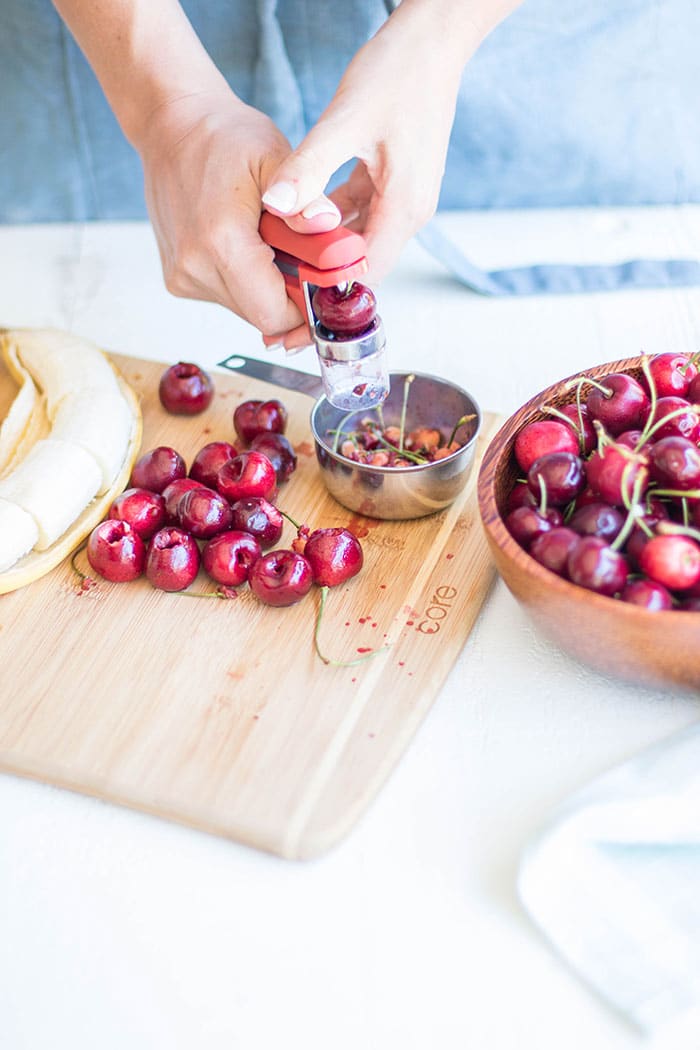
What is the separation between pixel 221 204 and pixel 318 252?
0.20 m

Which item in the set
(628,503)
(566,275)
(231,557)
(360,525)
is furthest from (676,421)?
(566,275)

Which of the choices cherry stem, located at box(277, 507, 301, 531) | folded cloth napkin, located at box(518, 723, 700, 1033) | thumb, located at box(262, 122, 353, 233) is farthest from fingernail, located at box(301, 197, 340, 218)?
folded cloth napkin, located at box(518, 723, 700, 1033)

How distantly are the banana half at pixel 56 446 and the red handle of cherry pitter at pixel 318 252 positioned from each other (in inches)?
13.5

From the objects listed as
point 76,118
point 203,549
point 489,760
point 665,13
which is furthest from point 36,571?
point 665,13

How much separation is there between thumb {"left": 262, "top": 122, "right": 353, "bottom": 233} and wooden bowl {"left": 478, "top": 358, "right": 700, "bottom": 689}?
14.2 inches

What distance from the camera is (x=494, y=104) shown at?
1.81 m

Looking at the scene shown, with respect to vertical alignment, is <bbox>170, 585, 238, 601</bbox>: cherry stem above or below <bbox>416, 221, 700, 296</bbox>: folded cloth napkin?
below

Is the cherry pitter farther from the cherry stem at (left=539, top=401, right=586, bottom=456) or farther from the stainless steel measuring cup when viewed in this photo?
the cherry stem at (left=539, top=401, right=586, bottom=456)

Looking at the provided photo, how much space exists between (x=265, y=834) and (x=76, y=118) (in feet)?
4.90

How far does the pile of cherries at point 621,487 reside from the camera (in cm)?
91

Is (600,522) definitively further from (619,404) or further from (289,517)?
(289,517)

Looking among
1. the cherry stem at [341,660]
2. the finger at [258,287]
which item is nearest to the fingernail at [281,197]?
the finger at [258,287]

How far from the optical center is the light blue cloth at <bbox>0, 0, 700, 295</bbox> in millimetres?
1724

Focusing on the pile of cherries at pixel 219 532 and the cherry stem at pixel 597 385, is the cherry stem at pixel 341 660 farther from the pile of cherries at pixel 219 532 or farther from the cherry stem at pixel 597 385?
the cherry stem at pixel 597 385
